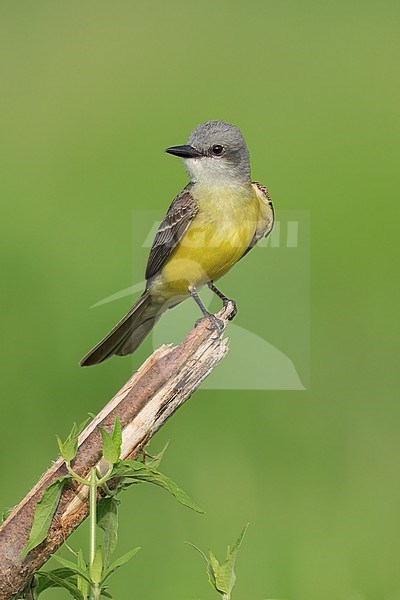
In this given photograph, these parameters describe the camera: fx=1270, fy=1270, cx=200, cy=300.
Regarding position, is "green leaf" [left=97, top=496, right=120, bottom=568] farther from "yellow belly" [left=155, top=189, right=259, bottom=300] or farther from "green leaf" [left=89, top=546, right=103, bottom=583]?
"yellow belly" [left=155, top=189, right=259, bottom=300]

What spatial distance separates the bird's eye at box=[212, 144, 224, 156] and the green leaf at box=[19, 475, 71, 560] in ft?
5.28

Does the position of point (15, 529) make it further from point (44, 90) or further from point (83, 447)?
point (44, 90)

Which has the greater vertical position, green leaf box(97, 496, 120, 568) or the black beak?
the black beak

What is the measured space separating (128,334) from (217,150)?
2.21ft

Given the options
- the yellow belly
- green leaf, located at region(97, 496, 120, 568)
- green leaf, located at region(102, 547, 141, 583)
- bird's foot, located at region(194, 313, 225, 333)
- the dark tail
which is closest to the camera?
green leaf, located at region(102, 547, 141, 583)

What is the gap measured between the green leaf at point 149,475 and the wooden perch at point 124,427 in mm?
146

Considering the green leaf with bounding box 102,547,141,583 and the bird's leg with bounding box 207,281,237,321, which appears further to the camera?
the bird's leg with bounding box 207,281,237,321

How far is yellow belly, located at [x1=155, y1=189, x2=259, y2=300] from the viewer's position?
4113 mm

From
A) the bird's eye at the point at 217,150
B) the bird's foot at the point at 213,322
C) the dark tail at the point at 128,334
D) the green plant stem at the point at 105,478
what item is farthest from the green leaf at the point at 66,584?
the bird's eye at the point at 217,150

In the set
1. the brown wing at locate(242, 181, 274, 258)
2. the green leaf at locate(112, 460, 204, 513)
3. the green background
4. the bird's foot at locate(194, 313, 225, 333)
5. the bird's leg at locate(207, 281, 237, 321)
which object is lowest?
the green background

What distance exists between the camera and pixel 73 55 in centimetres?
1104

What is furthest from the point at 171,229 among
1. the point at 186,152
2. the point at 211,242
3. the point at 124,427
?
the point at 124,427

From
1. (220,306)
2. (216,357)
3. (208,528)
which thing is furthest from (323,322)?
(216,357)

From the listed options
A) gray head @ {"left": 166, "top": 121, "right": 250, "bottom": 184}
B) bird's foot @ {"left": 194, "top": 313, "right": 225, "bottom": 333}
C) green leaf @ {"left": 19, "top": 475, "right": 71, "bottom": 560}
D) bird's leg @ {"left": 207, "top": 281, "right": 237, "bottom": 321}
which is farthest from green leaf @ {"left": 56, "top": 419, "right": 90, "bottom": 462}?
gray head @ {"left": 166, "top": 121, "right": 250, "bottom": 184}
